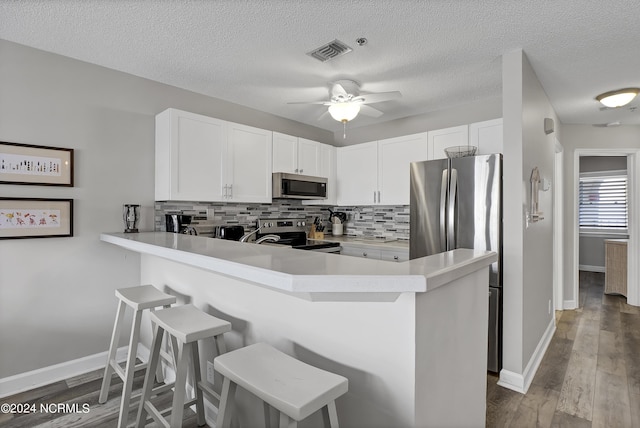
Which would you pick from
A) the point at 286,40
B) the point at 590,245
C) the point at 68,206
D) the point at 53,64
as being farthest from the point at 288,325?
the point at 590,245

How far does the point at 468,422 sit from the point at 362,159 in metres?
3.09

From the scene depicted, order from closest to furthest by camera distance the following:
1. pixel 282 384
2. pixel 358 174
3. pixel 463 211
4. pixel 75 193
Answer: pixel 282 384, pixel 75 193, pixel 463 211, pixel 358 174

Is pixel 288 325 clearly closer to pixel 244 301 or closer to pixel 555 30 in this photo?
pixel 244 301

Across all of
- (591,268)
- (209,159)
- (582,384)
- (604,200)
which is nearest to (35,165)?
(209,159)

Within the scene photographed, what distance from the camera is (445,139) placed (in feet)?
11.2

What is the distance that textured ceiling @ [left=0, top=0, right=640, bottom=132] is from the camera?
1.90 meters

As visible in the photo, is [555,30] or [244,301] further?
[555,30]

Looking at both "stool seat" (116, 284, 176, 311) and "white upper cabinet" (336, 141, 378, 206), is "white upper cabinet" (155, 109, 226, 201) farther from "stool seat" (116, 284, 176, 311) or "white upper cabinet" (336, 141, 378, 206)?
"white upper cabinet" (336, 141, 378, 206)

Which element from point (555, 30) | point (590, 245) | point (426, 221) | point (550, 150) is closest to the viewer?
point (555, 30)

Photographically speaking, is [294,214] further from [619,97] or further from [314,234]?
[619,97]

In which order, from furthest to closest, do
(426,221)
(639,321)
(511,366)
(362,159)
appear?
(362,159), (639,321), (426,221), (511,366)

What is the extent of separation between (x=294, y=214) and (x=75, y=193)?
236 cm

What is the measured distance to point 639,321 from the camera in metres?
3.81

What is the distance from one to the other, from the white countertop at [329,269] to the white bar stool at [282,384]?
12.0 inches
